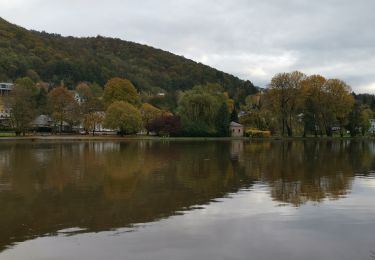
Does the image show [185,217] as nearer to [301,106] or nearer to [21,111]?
[21,111]

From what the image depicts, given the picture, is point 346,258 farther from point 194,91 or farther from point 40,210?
point 194,91

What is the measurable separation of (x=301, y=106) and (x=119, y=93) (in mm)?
40257

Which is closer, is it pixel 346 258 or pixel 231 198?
pixel 346 258

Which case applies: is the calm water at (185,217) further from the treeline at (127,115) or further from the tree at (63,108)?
the tree at (63,108)

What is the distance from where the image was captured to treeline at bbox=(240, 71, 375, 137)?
100m

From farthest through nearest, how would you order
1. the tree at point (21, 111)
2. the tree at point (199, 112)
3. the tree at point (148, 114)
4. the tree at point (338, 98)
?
the tree at point (338, 98) < the tree at point (148, 114) < the tree at point (199, 112) < the tree at point (21, 111)

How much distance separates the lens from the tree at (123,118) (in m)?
85.9

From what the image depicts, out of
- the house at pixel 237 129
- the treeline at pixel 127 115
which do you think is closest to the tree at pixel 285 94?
the house at pixel 237 129

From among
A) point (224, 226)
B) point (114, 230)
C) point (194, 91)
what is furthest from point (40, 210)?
point (194, 91)

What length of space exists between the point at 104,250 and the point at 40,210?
4.95 metres

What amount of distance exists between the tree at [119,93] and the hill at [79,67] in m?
56.7

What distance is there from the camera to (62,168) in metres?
26.9

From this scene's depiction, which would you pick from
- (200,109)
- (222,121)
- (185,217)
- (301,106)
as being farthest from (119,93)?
(185,217)

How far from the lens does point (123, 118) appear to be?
85.8 meters
